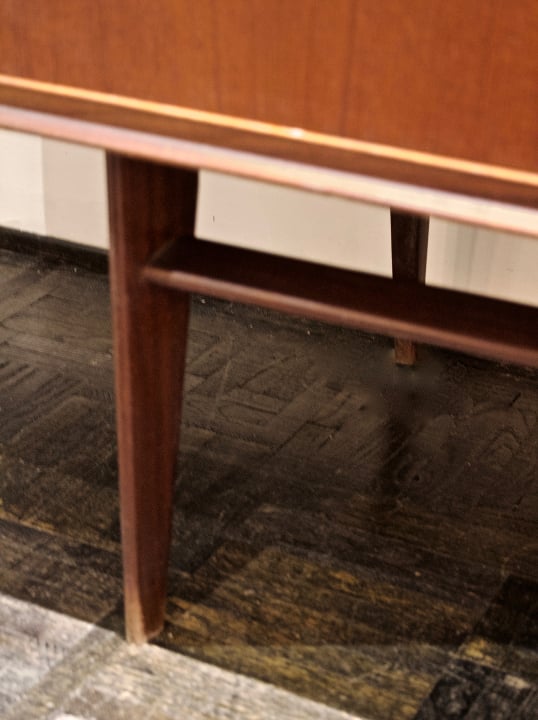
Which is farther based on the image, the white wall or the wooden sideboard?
the white wall

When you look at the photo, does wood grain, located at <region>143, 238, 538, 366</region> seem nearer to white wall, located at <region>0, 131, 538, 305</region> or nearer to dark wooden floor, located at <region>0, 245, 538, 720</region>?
dark wooden floor, located at <region>0, 245, 538, 720</region>

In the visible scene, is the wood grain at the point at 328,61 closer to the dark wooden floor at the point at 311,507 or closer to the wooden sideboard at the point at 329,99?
the wooden sideboard at the point at 329,99

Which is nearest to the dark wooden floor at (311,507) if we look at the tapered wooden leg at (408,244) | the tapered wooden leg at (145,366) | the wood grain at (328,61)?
the tapered wooden leg at (145,366)

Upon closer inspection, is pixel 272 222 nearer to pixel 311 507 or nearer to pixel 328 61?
pixel 311 507

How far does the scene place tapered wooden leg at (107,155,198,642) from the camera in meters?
0.85

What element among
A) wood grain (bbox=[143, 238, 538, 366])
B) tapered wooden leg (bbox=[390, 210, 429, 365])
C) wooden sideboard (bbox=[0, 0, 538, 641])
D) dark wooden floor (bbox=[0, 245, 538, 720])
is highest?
wooden sideboard (bbox=[0, 0, 538, 641])

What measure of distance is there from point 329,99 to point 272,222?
46.9 inches

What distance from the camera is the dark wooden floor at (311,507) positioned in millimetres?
1012

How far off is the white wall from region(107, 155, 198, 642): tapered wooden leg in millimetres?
798

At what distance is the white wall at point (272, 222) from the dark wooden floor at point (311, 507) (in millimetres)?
139

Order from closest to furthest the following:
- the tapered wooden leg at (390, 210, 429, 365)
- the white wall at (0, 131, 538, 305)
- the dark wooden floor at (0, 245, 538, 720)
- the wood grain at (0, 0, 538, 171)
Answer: the wood grain at (0, 0, 538, 171) < the dark wooden floor at (0, 245, 538, 720) < the tapered wooden leg at (390, 210, 429, 365) < the white wall at (0, 131, 538, 305)

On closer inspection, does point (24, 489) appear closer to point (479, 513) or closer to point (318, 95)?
point (479, 513)

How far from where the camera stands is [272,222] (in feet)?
5.90

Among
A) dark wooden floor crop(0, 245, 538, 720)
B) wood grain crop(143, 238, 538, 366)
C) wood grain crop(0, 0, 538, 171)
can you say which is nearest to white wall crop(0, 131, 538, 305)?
dark wooden floor crop(0, 245, 538, 720)
